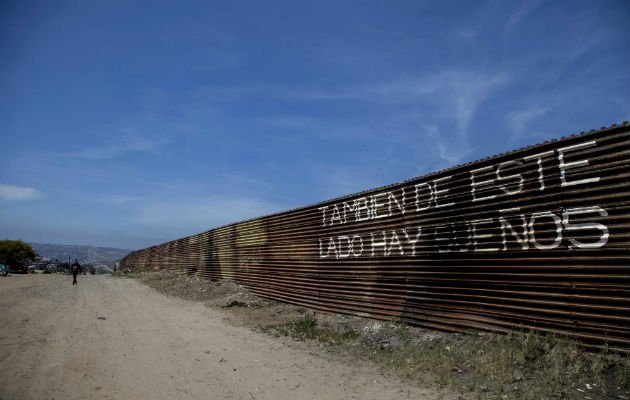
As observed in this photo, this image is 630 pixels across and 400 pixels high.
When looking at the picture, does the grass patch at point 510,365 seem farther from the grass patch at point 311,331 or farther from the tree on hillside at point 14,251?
the tree on hillside at point 14,251

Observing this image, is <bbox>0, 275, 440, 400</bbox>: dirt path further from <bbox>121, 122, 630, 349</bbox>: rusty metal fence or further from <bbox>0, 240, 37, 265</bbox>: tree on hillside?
<bbox>0, 240, 37, 265</bbox>: tree on hillside

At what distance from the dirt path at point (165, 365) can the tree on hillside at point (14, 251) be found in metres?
66.6

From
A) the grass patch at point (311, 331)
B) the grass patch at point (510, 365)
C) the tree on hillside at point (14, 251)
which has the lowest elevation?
the grass patch at point (311, 331)

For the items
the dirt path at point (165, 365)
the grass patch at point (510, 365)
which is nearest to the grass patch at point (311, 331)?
the dirt path at point (165, 365)

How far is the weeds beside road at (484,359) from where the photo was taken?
4.89 metres

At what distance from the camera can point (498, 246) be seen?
6.82 m

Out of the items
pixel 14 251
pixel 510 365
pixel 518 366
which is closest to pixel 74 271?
pixel 510 365

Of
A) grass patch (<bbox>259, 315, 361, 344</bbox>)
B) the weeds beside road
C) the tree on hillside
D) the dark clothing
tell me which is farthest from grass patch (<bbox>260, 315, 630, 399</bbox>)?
the tree on hillside

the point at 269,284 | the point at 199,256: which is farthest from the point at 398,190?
the point at 199,256

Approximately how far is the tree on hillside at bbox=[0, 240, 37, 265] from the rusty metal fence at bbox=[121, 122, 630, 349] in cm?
7132

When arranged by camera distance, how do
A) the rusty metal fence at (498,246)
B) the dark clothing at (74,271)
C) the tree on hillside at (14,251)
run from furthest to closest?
the tree on hillside at (14,251), the dark clothing at (74,271), the rusty metal fence at (498,246)

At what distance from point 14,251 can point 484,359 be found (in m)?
79.4

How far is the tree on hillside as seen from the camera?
2460 inches

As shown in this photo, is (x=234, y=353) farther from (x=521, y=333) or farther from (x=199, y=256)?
(x=199, y=256)
